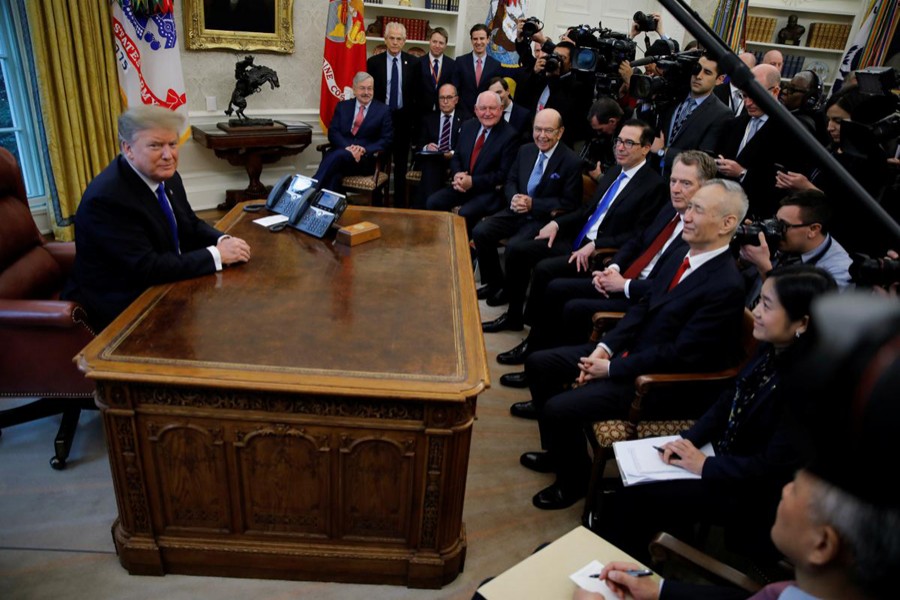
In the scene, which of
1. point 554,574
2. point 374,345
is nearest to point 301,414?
point 374,345

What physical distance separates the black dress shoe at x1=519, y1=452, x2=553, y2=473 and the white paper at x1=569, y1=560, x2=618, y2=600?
4.35 ft

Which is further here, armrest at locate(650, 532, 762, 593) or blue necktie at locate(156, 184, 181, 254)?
blue necktie at locate(156, 184, 181, 254)

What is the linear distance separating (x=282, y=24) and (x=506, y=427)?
180 inches

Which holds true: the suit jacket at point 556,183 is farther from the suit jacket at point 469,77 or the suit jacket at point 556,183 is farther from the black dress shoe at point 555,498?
the black dress shoe at point 555,498

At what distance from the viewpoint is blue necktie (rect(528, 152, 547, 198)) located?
4.19m

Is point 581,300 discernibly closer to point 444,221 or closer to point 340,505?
point 444,221

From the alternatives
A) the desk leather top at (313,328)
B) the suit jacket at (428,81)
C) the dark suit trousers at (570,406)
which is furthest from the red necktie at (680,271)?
the suit jacket at (428,81)

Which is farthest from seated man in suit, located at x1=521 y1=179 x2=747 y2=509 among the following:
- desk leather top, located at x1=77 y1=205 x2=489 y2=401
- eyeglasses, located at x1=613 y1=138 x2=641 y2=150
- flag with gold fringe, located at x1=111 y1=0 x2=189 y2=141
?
flag with gold fringe, located at x1=111 y1=0 x2=189 y2=141

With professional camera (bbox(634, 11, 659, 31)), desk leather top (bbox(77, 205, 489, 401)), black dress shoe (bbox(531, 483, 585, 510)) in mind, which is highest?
professional camera (bbox(634, 11, 659, 31))

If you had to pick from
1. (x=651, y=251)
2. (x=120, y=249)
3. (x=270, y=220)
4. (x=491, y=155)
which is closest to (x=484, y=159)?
(x=491, y=155)

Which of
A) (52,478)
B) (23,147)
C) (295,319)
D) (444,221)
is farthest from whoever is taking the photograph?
(23,147)

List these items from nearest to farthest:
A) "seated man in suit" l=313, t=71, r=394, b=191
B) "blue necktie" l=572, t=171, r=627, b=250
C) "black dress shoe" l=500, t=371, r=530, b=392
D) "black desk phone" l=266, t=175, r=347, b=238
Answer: "black desk phone" l=266, t=175, r=347, b=238 → "black dress shoe" l=500, t=371, r=530, b=392 → "blue necktie" l=572, t=171, r=627, b=250 → "seated man in suit" l=313, t=71, r=394, b=191

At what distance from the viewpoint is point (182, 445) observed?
77.0 inches

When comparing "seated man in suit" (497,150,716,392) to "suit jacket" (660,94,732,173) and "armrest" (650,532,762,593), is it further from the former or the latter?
"armrest" (650,532,762,593)
